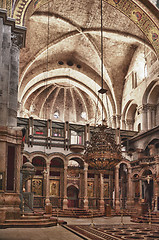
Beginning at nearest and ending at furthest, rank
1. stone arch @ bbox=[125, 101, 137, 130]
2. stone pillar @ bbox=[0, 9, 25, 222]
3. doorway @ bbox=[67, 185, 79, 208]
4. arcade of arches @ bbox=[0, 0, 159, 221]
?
stone pillar @ bbox=[0, 9, 25, 222] < arcade of arches @ bbox=[0, 0, 159, 221] < doorway @ bbox=[67, 185, 79, 208] < stone arch @ bbox=[125, 101, 137, 130]

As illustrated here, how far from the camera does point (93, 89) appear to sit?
27766 millimetres

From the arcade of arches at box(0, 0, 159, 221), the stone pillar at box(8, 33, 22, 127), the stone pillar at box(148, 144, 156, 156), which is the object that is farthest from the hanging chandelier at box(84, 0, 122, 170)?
the stone pillar at box(148, 144, 156, 156)

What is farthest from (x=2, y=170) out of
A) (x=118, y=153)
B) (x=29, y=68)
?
(x=29, y=68)

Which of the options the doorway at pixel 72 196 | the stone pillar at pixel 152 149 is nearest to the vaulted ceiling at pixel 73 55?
the stone pillar at pixel 152 149

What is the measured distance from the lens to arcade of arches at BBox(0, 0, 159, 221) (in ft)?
63.3

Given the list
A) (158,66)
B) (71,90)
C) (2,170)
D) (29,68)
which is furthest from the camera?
(71,90)

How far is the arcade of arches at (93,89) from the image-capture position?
19281 mm

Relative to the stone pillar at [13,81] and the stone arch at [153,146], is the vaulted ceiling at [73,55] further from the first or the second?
the stone pillar at [13,81]

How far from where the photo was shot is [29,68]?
23906 millimetres

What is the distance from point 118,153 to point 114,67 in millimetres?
14810

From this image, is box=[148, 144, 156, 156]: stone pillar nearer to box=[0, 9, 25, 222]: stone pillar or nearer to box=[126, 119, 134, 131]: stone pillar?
box=[126, 119, 134, 131]: stone pillar

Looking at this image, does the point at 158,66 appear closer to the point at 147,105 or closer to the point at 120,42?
the point at 147,105

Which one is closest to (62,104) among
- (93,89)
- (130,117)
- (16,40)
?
(93,89)

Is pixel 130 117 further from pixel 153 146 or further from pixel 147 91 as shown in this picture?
pixel 153 146
